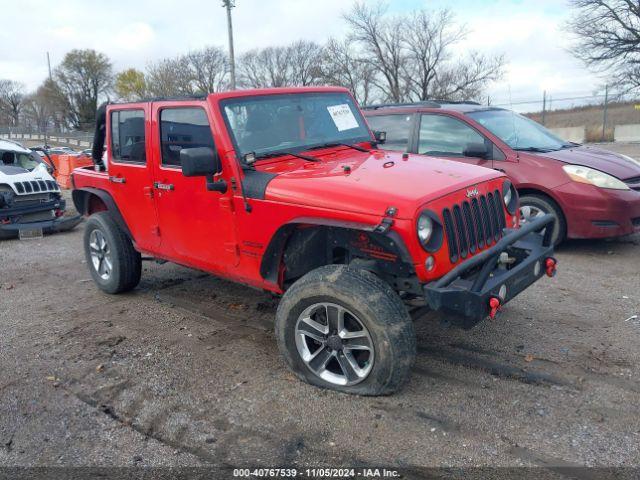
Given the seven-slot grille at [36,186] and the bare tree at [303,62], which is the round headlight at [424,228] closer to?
the seven-slot grille at [36,186]

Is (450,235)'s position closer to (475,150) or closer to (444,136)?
(475,150)

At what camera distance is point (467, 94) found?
34.7 m

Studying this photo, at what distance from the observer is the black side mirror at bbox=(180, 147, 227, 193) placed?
3834 millimetres

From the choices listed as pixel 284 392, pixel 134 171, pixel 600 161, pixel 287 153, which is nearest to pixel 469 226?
pixel 287 153

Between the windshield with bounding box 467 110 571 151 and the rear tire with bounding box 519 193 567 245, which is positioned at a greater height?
the windshield with bounding box 467 110 571 151

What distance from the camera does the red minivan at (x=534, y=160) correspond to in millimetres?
6379

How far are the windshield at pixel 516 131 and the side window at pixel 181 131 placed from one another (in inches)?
153

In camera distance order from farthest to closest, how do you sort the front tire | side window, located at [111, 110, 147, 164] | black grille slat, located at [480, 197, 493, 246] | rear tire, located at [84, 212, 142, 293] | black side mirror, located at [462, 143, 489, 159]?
black side mirror, located at [462, 143, 489, 159] → rear tire, located at [84, 212, 142, 293] → side window, located at [111, 110, 147, 164] → black grille slat, located at [480, 197, 493, 246] → the front tire

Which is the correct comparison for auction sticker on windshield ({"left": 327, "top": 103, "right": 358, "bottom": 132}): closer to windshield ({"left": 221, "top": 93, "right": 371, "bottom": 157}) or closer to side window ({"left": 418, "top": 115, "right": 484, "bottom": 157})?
windshield ({"left": 221, "top": 93, "right": 371, "bottom": 157})

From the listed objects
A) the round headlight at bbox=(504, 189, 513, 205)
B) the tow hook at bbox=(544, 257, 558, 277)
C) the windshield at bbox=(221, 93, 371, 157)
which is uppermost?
the windshield at bbox=(221, 93, 371, 157)

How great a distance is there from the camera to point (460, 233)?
3582mm

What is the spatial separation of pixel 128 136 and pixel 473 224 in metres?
3.24

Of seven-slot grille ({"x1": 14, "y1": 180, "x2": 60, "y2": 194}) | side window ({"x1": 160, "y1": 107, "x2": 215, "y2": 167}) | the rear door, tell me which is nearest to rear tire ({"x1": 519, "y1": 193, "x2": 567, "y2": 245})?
side window ({"x1": 160, "y1": 107, "x2": 215, "y2": 167})

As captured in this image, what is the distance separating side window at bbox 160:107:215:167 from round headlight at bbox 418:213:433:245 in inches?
70.1
